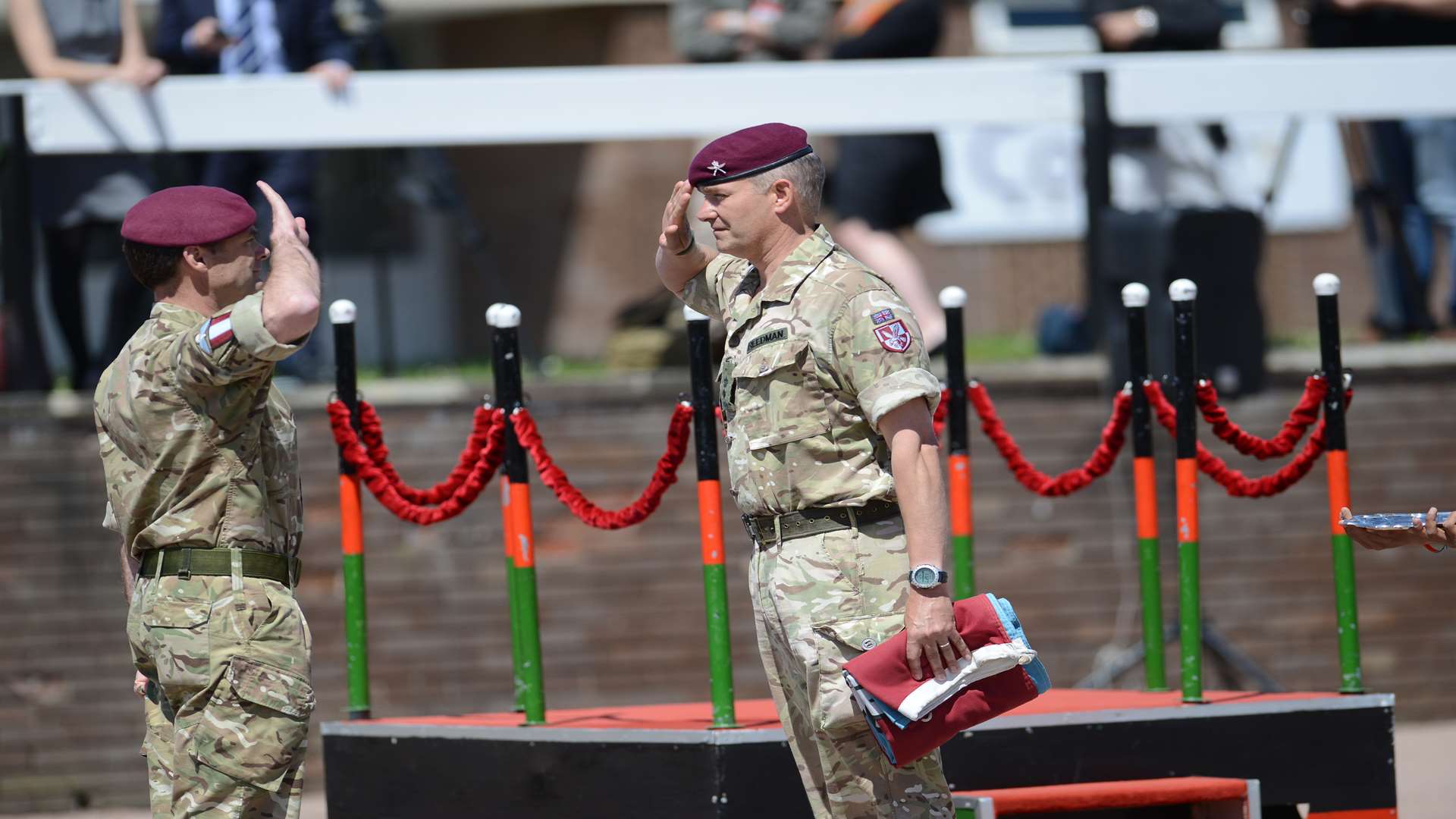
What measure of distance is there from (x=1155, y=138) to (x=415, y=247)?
15.1ft

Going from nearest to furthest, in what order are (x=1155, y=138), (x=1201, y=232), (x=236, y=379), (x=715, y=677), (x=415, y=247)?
(x=236, y=379)
(x=715, y=677)
(x=1201, y=232)
(x=1155, y=138)
(x=415, y=247)

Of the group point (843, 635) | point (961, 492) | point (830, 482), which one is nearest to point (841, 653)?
point (843, 635)

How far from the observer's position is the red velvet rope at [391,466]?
17.5 ft

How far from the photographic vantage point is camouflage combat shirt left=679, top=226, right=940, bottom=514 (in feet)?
12.2

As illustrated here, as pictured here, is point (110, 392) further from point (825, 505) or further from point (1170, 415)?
point (1170, 415)

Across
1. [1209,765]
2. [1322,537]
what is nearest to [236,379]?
[1209,765]

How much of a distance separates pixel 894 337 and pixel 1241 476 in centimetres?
239

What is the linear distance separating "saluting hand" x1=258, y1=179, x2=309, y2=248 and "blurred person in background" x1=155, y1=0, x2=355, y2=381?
380 centimetres

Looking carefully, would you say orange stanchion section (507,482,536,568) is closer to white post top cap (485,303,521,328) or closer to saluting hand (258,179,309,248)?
white post top cap (485,303,521,328)

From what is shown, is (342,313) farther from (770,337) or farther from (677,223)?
(770,337)

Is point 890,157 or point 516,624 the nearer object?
point 516,624

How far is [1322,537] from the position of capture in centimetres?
807

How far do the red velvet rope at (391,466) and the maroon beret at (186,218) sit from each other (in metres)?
1.54

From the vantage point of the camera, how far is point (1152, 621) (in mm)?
5781
